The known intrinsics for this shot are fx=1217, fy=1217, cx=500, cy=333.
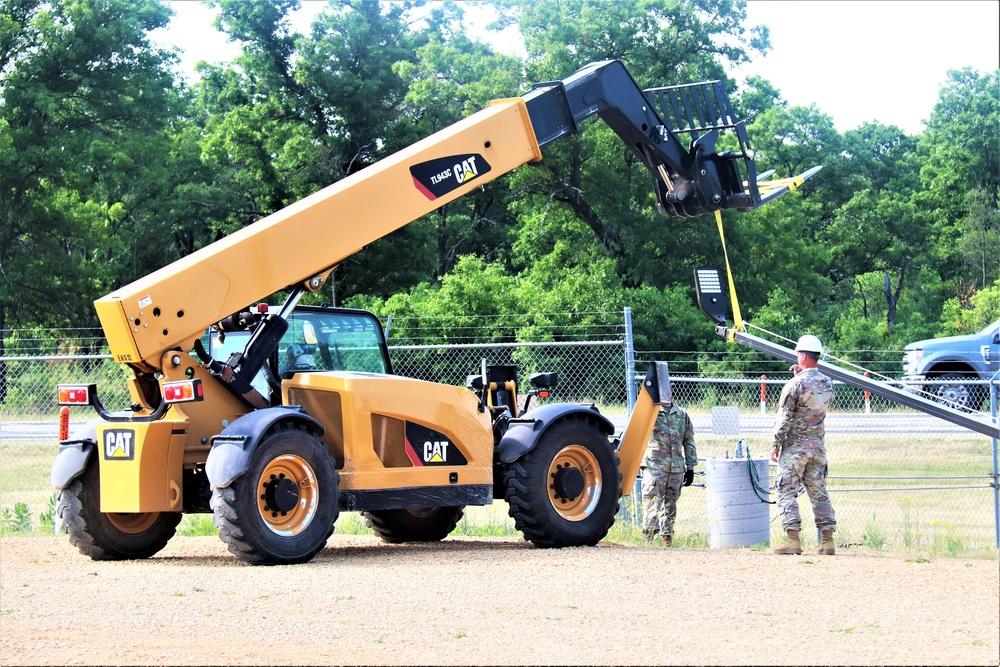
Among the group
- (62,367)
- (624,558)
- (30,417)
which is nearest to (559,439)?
(624,558)

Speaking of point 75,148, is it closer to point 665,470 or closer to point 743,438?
point 743,438

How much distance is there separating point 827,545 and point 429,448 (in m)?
3.42

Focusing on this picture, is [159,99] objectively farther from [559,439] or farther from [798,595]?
[798,595]

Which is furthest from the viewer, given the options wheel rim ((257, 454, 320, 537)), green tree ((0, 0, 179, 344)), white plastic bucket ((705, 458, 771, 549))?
green tree ((0, 0, 179, 344))

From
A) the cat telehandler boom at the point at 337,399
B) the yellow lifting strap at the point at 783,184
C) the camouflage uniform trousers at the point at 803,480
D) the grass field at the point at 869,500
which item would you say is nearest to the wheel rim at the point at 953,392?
the grass field at the point at 869,500

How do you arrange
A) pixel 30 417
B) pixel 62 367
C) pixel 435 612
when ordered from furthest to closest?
pixel 62 367 → pixel 30 417 → pixel 435 612

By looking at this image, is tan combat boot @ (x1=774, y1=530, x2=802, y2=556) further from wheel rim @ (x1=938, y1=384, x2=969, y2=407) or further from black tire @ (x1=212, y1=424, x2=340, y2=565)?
wheel rim @ (x1=938, y1=384, x2=969, y2=407)

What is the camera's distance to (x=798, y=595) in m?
7.64

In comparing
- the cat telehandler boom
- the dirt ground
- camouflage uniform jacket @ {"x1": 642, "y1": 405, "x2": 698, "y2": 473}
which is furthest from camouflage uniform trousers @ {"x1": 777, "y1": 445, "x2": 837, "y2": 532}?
camouflage uniform jacket @ {"x1": 642, "y1": 405, "x2": 698, "y2": 473}

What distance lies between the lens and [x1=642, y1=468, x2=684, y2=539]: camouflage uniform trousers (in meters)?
12.5

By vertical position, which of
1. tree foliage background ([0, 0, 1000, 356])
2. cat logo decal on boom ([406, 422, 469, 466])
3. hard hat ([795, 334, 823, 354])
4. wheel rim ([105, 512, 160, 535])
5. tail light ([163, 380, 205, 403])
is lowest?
wheel rim ([105, 512, 160, 535])

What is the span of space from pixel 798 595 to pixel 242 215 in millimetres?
34066

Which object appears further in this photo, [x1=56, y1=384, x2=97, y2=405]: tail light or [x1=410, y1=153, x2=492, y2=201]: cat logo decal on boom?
[x1=410, y1=153, x2=492, y2=201]: cat logo decal on boom

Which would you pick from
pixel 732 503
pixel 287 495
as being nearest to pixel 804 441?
pixel 732 503
